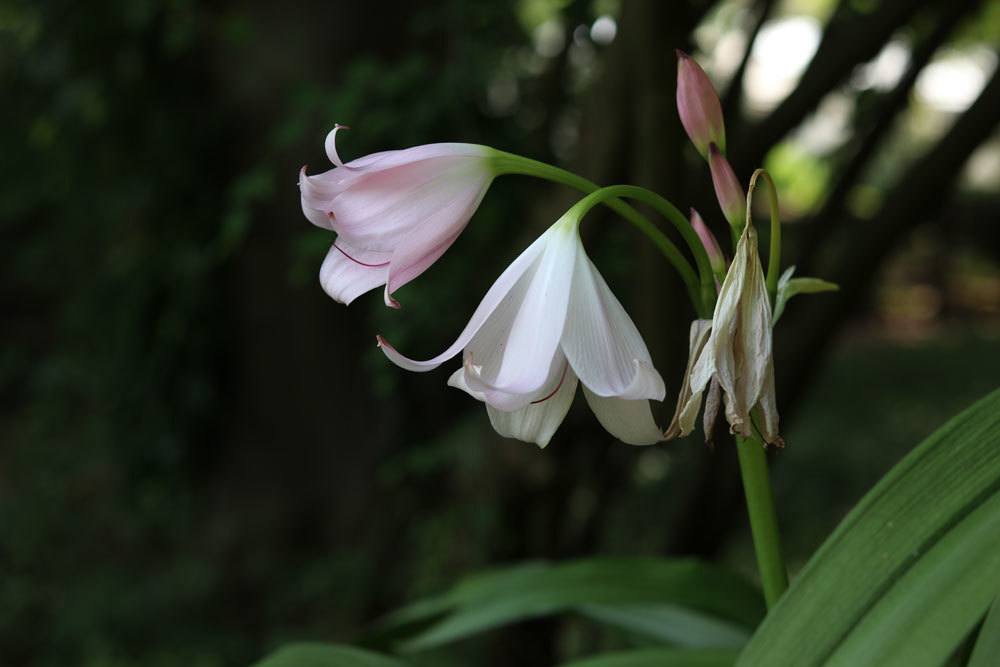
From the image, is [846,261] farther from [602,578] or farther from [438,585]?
[438,585]

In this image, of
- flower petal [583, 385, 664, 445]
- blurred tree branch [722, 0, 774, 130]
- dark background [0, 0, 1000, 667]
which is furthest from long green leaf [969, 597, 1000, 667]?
blurred tree branch [722, 0, 774, 130]

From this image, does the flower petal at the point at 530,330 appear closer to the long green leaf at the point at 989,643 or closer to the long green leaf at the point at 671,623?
the long green leaf at the point at 989,643

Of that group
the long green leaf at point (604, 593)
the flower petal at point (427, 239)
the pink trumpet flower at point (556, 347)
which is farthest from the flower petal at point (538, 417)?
the long green leaf at point (604, 593)

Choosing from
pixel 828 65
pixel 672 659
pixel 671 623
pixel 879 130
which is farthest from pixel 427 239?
pixel 879 130

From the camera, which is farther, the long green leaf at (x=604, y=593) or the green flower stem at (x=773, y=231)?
the long green leaf at (x=604, y=593)

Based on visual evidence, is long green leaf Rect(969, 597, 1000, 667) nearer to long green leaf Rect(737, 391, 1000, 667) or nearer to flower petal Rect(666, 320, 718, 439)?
long green leaf Rect(737, 391, 1000, 667)

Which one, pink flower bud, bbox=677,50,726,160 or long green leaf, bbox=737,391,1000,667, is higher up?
pink flower bud, bbox=677,50,726,160
